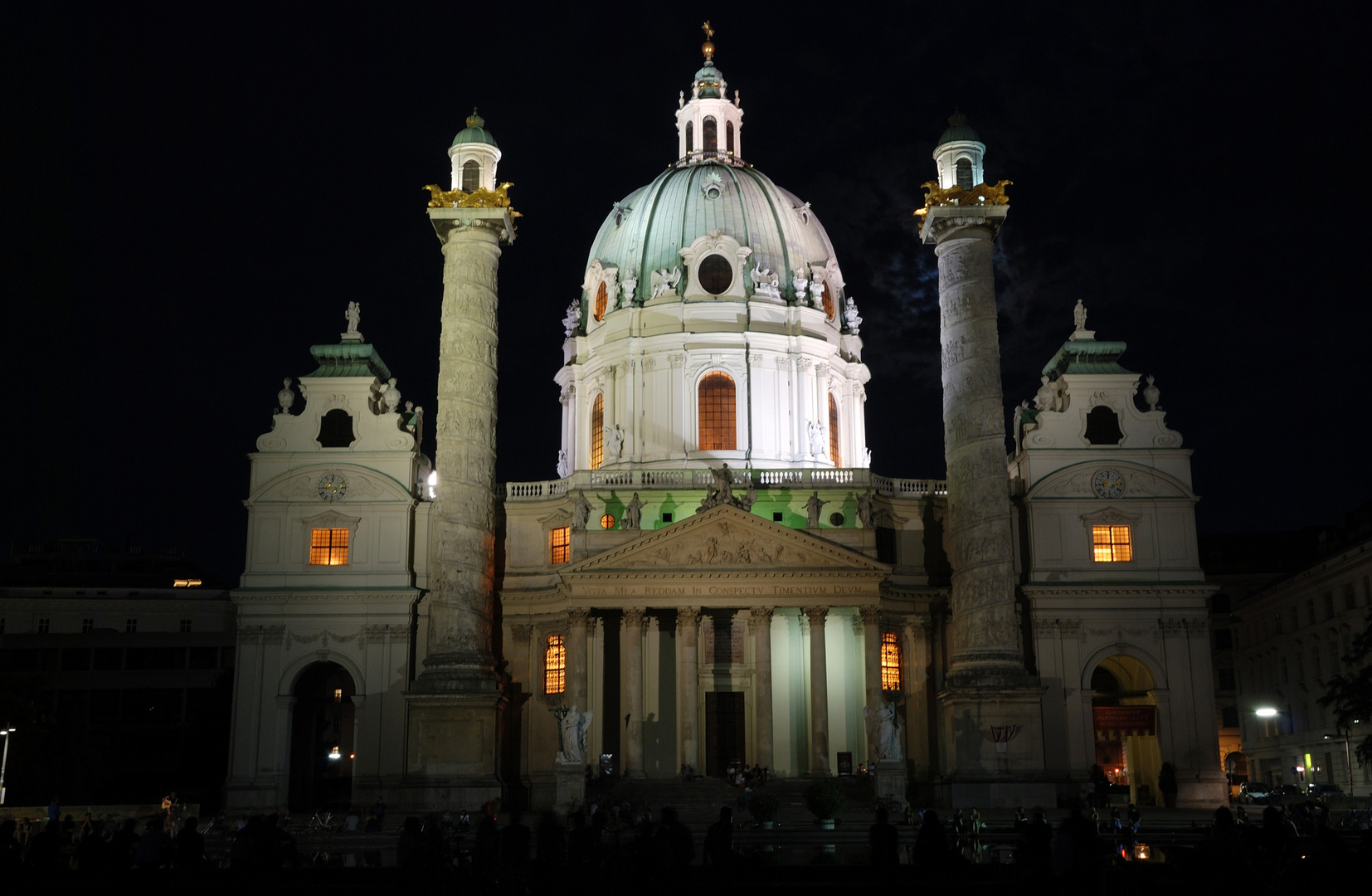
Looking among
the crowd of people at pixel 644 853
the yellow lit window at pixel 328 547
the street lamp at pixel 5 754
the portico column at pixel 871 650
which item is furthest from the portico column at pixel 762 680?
the crowd of people at pixel 644 853

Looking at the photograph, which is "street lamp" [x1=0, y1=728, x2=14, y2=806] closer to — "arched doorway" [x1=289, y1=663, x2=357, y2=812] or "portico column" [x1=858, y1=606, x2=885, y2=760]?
"arched doorway" [x1=289, y1=663, x2=357, y2=812]

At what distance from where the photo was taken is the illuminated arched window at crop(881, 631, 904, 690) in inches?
2250

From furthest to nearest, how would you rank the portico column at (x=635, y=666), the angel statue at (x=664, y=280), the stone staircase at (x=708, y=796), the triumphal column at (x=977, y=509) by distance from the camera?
the angel statue at (x=664, y=280) < the portico column at (x=635, y=666) < the triumphal column at (x=977, y=509) < the stone staircase at (x=708, y=796)

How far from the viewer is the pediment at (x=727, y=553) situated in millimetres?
53719

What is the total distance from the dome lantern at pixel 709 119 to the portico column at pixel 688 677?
29.9m

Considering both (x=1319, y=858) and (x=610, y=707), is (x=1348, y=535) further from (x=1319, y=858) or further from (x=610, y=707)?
(x=1319, y=858)

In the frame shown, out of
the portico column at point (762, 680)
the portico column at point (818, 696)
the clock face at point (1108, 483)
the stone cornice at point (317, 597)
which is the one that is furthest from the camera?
the clock face at point (1108, 483)

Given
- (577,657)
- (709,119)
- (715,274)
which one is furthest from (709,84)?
(577,657)

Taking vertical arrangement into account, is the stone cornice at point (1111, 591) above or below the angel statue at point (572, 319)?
below

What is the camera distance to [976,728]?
1777 inches

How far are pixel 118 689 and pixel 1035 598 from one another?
47.7m

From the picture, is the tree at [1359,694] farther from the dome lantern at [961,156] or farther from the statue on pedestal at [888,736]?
the dome lantern at [961,156]

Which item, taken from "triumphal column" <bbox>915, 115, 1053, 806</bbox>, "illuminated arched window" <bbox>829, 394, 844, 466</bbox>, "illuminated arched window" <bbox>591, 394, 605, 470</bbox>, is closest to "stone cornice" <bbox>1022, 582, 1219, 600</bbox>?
"triumphal column" <bbox>915, 115, 1053, 806</bbox>

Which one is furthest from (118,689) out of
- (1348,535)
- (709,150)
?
(1348,535)
